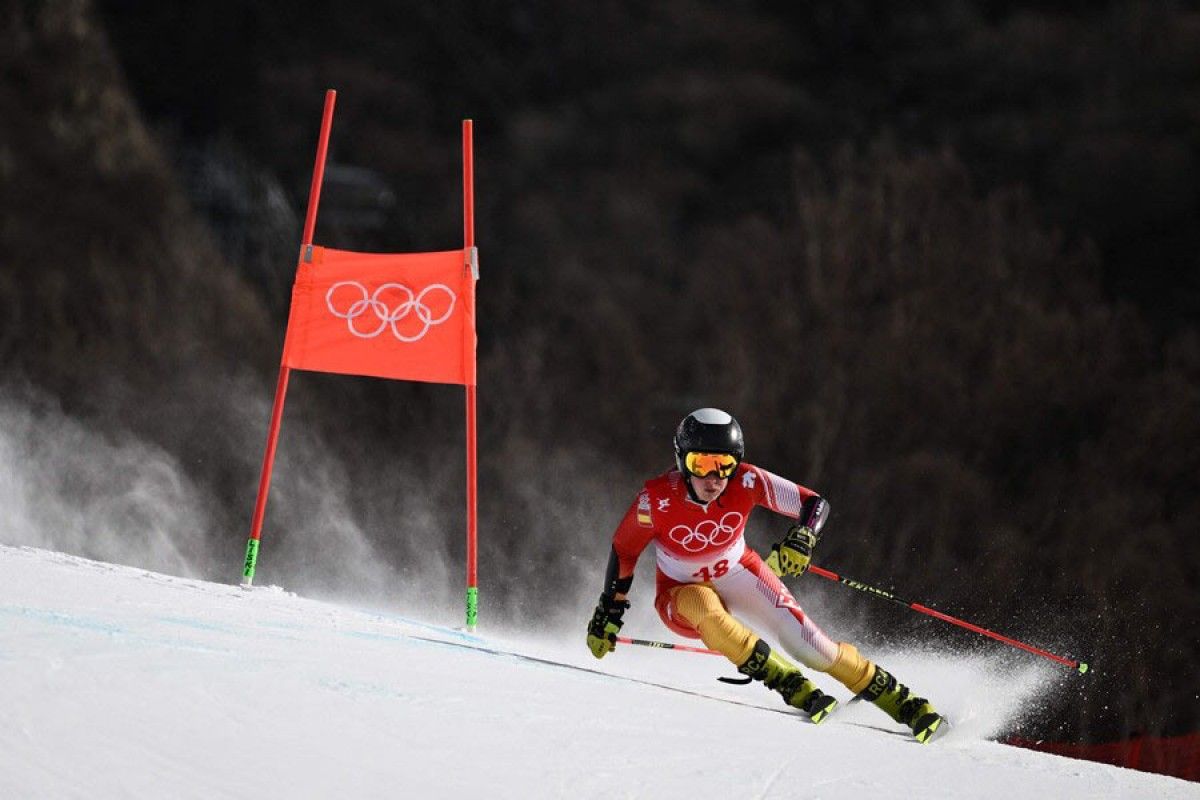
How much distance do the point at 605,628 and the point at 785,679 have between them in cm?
56

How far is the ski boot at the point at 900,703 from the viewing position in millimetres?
3482

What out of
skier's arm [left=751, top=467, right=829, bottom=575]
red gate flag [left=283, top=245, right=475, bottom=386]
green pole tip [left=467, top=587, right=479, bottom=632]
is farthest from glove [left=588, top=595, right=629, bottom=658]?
red gate flag [left=283, top=245, right=475, bottom=386]

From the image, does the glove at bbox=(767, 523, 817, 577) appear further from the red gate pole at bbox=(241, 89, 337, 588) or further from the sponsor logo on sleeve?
the red gate pole at bbox=(241, 89, 337, 588)

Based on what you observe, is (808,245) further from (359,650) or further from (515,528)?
(359,650)

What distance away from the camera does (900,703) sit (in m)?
3.55

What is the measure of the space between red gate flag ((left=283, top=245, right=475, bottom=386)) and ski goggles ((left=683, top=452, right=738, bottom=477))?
1178 millimetres

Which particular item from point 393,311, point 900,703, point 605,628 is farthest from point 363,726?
point 393,311

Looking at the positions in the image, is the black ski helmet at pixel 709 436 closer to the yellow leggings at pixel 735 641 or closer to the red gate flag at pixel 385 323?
the yellow leggings at pixel 735 641

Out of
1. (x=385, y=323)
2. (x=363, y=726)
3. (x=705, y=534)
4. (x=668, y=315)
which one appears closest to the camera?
(x=363, y=726)

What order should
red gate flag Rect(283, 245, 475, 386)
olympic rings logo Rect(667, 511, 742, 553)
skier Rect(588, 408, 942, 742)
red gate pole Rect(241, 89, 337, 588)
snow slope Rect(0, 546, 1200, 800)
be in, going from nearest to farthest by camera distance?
snow slope Rect(0, 546, 1200, 800) < skier Rect(588, 408, 942, 742) < olympic rings logo Rect(667, 511, 742, 553) < red gate pole Rect(241, 89, 337, 588) < red gate flag Rect(283, 245, 475, 386)

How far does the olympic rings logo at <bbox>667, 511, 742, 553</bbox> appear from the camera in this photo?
3850 mm

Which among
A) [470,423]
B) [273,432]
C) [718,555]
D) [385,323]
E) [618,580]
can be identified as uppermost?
[385,323]

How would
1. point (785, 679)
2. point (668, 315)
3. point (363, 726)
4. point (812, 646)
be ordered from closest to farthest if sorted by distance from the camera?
point (363, 726) < point (785, 679) < point (812, 646) < point (668, 315)

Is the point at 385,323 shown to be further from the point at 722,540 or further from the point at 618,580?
the point at 722,540
